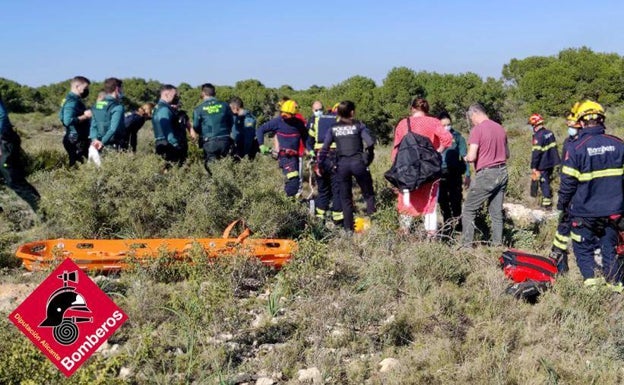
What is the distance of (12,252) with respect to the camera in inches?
214

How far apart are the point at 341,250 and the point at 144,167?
2345mm

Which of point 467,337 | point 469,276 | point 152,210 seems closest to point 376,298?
point 467,337

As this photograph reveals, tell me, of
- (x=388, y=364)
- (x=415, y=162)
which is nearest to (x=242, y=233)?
(x=415, y=162)

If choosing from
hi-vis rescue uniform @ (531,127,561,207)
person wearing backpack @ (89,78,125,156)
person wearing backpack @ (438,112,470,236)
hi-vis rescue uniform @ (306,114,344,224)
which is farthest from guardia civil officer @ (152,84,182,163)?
hi-vis rescue uniform @ (531,127,561,207)

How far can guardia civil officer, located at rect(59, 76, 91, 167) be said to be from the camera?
7.32m

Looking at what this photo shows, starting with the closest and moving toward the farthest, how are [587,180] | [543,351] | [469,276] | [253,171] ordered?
[543,351]
[587,180]
[469,276]
[253,171]

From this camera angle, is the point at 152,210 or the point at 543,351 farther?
the point at 152,210

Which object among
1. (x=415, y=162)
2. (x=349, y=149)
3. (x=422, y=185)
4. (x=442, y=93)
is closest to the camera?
(x=415, y=162)

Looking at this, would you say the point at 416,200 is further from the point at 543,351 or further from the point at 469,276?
the point at 543,351

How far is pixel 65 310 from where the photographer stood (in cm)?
228

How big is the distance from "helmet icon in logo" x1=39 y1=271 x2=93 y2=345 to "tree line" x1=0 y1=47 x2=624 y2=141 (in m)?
23.8

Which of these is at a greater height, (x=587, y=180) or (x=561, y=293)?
(x=587, y=180)

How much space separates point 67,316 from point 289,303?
2.25 meters

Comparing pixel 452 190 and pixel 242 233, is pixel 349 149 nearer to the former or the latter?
pixel 452 190
